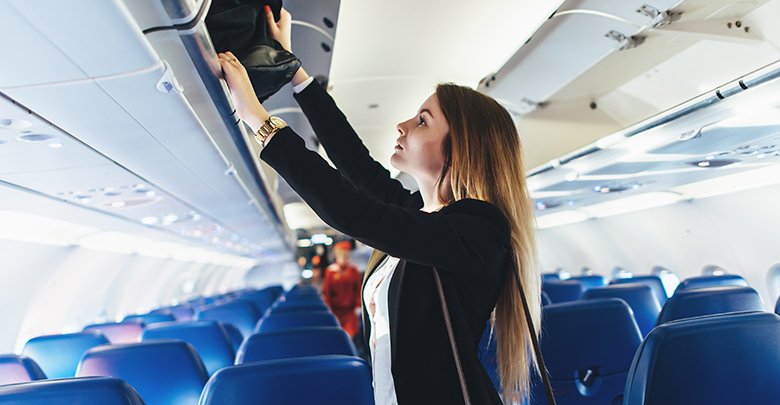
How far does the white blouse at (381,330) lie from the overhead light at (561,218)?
850 centimetres

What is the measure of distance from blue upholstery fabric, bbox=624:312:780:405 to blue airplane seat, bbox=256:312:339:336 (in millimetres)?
3047

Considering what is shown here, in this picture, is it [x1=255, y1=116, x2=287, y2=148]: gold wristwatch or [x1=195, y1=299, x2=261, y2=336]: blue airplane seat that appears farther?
[x1=195, y1=299, x2=261, y2=336]: blue airplane seat

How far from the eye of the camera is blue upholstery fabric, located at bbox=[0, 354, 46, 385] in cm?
275

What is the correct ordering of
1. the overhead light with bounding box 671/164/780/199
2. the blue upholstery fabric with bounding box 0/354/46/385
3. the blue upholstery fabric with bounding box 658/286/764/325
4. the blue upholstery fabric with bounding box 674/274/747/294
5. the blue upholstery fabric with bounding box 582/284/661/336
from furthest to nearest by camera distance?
the overhead light with bounding box 671/164/780/199 → the blue upholstery fabric with bounding box 674/274/747/294 → the blue upholstery fabric with bounding box 582/284/661/336 → the blue upholstery fabric with bounding box 658/286/764/325 → the blue upholstery fabric with bounding box 0/354/46/385

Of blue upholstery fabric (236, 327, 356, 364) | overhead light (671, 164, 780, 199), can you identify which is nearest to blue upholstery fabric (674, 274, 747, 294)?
overhead light (671, 164, 780, 199)

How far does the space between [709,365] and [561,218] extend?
905cm

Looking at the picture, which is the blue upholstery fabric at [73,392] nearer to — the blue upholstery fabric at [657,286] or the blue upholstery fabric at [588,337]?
the blue upholstery fabric at [588,337]

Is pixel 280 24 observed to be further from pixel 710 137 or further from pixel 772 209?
pixel 772 209

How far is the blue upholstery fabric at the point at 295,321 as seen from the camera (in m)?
4.48

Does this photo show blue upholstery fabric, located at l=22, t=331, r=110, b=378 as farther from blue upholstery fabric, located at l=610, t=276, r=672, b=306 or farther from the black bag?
blue upholstery fabric, located at l=610, t=276, r=672, b=306

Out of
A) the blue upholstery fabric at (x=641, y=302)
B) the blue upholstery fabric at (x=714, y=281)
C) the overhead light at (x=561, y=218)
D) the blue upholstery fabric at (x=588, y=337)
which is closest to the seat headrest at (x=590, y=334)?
the blue upholstery fabric at (x=588, y=337)

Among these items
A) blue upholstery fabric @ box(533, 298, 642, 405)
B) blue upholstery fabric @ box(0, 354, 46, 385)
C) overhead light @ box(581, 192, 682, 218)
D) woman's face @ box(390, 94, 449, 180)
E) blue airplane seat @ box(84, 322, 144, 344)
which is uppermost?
overhead light @ box(581, 192, 682, 218)

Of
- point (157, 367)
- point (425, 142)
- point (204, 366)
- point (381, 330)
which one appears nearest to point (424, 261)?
Answer: point (381, 330)

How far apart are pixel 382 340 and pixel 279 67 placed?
94 cm
